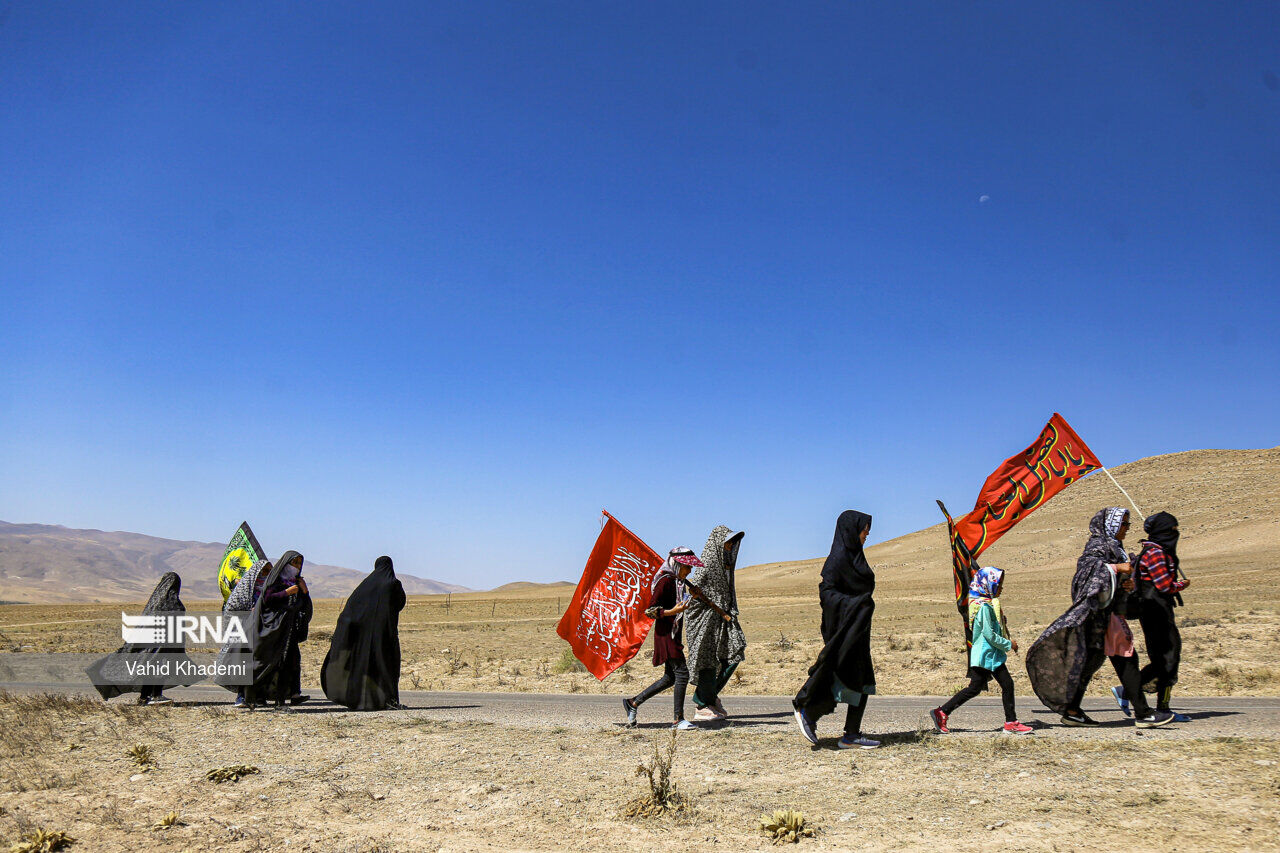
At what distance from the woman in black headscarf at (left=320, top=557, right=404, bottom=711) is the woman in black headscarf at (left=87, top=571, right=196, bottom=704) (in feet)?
8.48

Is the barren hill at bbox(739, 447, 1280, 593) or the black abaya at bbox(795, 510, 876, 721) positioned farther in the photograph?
the barren hill at bbox(739, 447, 1280, 593)

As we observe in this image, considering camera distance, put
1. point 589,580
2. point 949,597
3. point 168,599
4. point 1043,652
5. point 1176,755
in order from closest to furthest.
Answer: point 1176,755, point 1043,652, point 589,580, point 168,599, point 949,597

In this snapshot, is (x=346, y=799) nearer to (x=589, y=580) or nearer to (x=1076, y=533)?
(x=589, y=580)

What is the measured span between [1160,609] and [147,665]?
13.7m

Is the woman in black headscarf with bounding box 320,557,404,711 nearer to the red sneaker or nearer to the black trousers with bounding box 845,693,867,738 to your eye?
the black trousers with bounding box 845,693,867,738

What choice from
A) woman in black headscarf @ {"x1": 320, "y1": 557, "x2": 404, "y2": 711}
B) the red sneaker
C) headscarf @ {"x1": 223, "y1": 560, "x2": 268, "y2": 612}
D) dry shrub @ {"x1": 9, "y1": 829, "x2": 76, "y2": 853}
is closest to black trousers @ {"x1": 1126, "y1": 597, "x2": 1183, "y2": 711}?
the red sneaker

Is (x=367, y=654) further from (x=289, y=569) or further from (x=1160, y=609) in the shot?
A: (x=1160, y=609)

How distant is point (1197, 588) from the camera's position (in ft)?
147

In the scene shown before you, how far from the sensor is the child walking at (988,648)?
28.4 ft

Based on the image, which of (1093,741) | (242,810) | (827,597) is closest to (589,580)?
(827,597)

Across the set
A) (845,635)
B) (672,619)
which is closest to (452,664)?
(672,619)

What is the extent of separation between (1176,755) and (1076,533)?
300ft

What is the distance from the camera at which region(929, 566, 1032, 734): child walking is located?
865cm

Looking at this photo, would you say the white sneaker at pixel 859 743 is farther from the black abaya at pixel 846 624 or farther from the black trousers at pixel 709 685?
the black trousers at pixel 709 685
